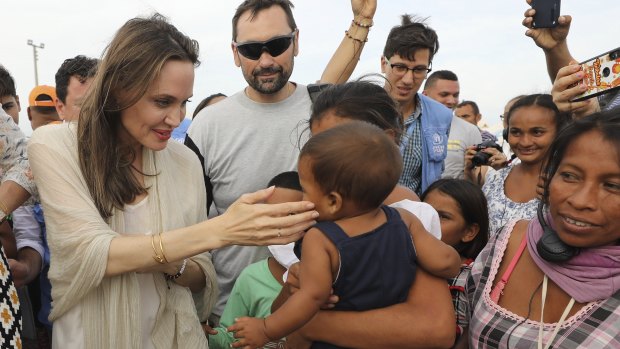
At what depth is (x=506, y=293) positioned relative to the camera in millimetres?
1905

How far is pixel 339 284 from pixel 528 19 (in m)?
1.96

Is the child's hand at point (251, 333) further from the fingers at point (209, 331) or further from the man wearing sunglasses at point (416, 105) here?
the man wearing sunglasses at point (416, 105)

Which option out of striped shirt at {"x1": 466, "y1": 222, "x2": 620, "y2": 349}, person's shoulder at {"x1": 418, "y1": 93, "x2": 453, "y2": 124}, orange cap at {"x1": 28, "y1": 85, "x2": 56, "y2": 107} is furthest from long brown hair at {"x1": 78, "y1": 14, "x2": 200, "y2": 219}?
orange cap at {"x1": 28, "y1": 85, "x2": 56, "y2": 107}

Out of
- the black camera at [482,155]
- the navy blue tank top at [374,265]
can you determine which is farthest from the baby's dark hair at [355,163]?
the black camera at [482,155]

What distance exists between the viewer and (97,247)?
1977mm

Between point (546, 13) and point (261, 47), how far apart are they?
5.35 ft

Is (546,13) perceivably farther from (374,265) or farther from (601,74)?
(374,265)

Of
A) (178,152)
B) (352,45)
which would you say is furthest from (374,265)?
(352,45)

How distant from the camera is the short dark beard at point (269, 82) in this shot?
11.0ft

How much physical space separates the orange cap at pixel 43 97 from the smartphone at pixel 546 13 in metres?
4.64

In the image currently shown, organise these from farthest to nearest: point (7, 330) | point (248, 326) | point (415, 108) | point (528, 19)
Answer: point (415, 108) → point (528, 19) → point (7, 330) → point (248, 326)

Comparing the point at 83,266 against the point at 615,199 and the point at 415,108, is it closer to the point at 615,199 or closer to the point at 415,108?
the point at 615,199

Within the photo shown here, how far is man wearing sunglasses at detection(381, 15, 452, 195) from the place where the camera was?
3830mm

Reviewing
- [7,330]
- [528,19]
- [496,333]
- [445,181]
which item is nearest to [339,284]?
[496,333]
